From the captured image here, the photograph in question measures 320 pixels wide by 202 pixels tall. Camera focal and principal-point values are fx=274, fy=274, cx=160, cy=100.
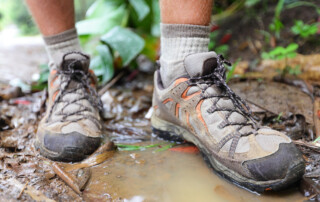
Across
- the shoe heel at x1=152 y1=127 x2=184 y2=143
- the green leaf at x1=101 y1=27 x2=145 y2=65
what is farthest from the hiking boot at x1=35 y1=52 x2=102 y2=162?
the green leaf at x1=101 y1=27 x2=145 y2=65

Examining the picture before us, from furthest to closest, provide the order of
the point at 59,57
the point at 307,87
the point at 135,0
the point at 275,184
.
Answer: the point at 135,0 < the point at 307,87 < the point at 59,57 < the point at 275,184

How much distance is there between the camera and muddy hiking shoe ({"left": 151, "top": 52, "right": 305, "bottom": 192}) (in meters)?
0.81

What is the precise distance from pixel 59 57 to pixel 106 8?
1304 mm

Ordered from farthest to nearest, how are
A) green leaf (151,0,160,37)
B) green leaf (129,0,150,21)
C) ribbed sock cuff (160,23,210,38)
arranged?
green leaf (151,0,160,37) → green leaf (129,0,150,21) → ribbed sock cuff (160,23,210,38)

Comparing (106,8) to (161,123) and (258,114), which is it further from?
(258,114)

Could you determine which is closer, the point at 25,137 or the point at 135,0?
the point at 25,137

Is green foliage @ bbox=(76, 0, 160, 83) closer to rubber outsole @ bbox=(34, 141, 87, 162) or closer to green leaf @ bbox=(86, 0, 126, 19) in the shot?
green leaf @ bbox=(86, 0, 126, 19)

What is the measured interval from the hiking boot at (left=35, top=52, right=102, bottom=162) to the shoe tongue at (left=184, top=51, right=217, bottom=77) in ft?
1.50

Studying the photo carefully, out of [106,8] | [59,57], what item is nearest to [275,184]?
[59,57]

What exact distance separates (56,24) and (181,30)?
61 cm

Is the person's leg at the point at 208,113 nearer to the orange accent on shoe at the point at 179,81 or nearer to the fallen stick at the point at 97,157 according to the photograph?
the orange accent on shoe at the point at 179,81

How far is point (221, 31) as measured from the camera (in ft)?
8.67

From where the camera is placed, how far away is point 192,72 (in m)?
1.03

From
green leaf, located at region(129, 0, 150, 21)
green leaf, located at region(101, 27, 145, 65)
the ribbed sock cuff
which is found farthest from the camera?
green leaf, located at region(129, 0, 150, 21)
